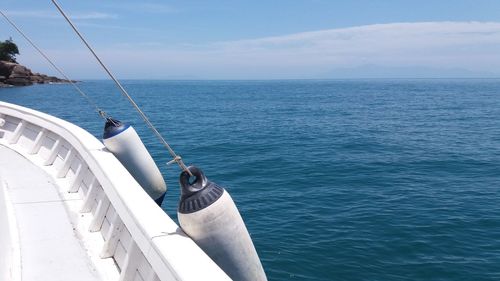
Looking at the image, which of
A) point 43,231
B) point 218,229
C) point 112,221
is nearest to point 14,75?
point 43,231

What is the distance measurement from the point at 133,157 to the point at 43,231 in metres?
1.63

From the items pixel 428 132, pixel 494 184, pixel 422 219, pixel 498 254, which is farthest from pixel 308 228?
pixel 428 132

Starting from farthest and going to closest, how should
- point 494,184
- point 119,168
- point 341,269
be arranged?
point 494,184 → point 341,269 → point 119,168

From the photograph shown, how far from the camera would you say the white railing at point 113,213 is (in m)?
2.97

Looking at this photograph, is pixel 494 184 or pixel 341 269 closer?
pixel 341 269

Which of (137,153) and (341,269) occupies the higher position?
(137,153)

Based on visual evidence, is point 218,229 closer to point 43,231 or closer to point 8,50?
point 43,231

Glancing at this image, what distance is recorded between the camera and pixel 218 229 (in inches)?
136

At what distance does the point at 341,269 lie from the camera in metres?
8.41

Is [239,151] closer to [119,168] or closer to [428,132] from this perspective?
[428,132]

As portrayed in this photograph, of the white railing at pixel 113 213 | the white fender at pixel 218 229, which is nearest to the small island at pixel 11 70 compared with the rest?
the white railing at pixel 113 213

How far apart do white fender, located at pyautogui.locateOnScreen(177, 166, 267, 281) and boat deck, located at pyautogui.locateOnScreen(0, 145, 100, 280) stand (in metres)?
1.26

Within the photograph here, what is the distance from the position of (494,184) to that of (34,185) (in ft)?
49.7

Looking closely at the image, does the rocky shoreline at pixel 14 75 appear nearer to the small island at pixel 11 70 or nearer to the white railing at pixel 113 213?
the small island at pixel 11 70
